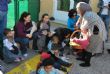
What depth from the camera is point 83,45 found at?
260 inches

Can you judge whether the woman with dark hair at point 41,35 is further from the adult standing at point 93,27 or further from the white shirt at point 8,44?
the adult standing at point 93,27

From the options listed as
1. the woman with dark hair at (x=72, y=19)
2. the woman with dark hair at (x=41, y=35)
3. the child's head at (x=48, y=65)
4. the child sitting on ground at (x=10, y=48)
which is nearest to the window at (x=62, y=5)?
the woman with dark hair at (x=72, y=19)

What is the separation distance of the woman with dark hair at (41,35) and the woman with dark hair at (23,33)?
25cm

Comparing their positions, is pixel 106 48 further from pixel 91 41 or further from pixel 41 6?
pixel 41 6

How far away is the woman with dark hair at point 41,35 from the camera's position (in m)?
7.44

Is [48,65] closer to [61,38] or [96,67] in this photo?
[96,67]

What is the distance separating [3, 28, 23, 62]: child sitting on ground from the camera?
6665mm

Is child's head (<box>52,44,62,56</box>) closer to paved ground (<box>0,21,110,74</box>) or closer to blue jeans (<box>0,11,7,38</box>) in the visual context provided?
paved ground (<box>0,21,110,74</box>)

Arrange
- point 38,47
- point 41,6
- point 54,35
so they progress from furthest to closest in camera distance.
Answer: point 41,6 < point 38,47 < point 54,35

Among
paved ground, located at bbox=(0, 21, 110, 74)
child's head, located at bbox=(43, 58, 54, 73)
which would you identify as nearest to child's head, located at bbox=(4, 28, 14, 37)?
paved ground, located at bbox=(0, 21, 110, 74)

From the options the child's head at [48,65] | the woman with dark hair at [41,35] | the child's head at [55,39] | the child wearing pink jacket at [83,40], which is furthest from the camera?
the woman with dark hair at [41,35]

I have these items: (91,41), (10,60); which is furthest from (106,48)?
(10,60)

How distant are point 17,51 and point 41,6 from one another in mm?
3403

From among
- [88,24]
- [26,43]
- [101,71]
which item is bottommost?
[101,71]
